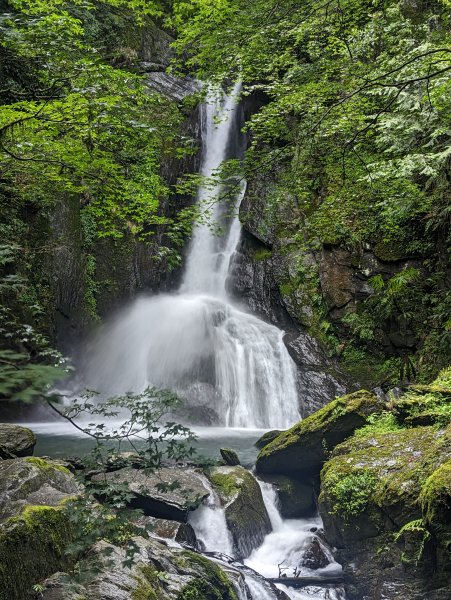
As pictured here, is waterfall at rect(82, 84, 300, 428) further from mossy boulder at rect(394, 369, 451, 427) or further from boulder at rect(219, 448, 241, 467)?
mossy boulder at rect(394, 369, 451, 427)

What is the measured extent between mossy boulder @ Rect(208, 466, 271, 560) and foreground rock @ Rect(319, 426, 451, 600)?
3.46 ft

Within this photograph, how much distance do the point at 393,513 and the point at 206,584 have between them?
211cm

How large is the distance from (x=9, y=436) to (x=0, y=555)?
132 inches

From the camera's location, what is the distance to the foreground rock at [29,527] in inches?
132

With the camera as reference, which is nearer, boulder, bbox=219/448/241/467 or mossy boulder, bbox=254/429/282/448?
boulder, bbox=219/448/241/467

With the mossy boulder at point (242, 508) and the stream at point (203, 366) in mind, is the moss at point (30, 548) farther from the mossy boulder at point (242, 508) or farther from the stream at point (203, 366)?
the stream at point (203, 366)

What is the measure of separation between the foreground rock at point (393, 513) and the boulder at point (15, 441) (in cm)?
392

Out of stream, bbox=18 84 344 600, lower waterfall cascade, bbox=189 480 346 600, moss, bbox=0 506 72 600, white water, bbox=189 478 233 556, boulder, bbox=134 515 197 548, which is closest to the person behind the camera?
moss, bbox=0 506 72 600

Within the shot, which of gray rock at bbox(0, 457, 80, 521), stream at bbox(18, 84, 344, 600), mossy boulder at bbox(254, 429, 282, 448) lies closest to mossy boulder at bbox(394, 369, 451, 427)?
mossy boulder at bbox(254, 429, 282, 448)

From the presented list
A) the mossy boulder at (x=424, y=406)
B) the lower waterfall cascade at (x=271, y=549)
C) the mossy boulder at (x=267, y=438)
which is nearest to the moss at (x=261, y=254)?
the mossy boulder at (x=267, y=438)

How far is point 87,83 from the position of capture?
17.1 feet

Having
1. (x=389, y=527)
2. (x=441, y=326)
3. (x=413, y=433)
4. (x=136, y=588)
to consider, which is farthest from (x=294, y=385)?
(x=136, y=588)

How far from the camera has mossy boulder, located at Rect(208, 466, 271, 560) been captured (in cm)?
620

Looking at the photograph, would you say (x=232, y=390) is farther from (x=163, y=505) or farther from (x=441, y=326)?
(x=163, y=505)
